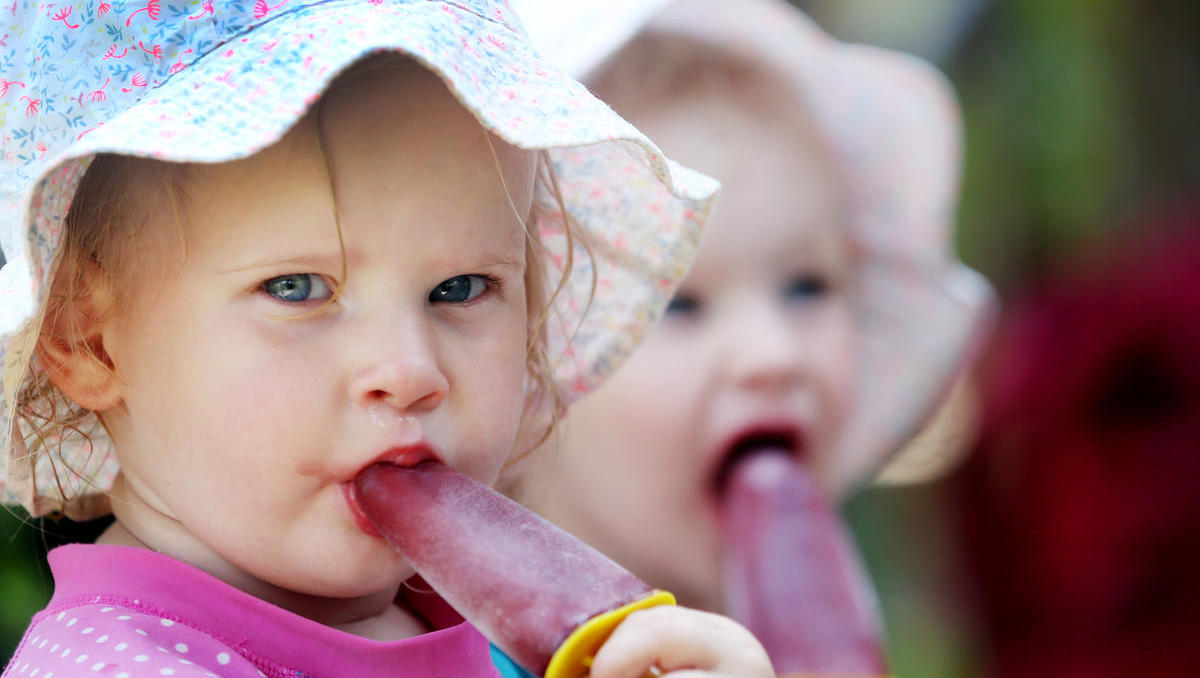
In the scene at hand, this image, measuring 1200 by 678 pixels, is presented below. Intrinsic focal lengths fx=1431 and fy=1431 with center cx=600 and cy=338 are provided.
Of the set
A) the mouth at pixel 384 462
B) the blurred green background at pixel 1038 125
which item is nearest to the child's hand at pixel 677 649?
the mouth at pixel 384 462

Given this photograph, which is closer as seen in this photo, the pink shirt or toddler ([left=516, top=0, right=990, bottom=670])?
the pink shirt

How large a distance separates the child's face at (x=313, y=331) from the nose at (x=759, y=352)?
946 mm

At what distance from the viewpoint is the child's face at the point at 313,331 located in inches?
37.0

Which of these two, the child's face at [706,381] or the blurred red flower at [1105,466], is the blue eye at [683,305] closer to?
the child's face at [706,381]

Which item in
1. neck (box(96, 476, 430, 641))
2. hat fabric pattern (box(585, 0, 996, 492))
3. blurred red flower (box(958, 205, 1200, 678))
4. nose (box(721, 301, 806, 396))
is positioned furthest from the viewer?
blurred red flower (box(958, 205, 1200, 678))

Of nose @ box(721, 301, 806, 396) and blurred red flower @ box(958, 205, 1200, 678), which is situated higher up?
nose @ box(721, 301, 806, 396)

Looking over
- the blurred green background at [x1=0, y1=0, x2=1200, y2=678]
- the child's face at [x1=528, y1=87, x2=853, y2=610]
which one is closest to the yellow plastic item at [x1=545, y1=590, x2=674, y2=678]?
the child's face at [x1=528, y1=87, x2=853, y2=610]

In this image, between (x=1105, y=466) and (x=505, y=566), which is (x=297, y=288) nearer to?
(x=505, y=566)

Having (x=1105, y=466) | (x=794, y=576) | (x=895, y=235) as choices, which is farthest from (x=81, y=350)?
(x=1105, y=466)

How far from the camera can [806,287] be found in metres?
2.04

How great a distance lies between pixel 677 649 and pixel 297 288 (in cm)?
35

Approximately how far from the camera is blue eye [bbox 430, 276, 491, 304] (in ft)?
3.32

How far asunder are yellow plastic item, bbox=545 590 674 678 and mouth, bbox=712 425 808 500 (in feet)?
3.66

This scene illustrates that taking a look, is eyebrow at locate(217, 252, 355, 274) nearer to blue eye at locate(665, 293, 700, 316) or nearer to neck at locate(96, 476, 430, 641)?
neck at locate(96, 476, 430, 641)
